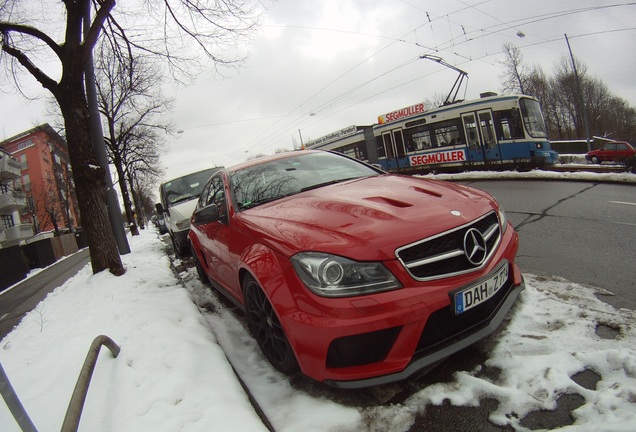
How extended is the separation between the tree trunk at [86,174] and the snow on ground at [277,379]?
328 cm

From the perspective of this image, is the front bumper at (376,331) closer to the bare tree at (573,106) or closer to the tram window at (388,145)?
the tram window at (388,145)

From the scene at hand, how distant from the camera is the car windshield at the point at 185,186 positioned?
32.0ft

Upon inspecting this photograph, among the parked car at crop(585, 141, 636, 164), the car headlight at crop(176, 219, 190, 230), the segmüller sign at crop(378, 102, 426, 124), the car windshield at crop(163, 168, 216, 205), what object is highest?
the segmüller sign at crop(378, 102, 426, 124)

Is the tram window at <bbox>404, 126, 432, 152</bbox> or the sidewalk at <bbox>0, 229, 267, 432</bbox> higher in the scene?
the tram window at <bbox>404, 126, 432, 152</bbox>

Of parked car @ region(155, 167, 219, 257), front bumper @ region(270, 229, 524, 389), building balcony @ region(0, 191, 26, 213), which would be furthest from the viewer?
building balcony @ region(0, 191, 26, 213)

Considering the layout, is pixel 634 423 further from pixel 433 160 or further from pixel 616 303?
pixel 433 160

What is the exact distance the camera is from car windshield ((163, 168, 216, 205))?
974cm

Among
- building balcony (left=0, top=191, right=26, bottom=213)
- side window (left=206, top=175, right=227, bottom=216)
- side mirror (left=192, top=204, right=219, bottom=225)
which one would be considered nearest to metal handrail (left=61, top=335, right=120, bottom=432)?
side mirror (left=192, top=204, right=219, bottom=225)

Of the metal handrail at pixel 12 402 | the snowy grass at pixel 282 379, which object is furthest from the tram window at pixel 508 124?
the metal handrail at pixel 12 402

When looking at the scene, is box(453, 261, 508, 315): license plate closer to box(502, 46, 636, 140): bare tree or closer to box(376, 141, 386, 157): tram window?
box(376, 141, 386, 157): tram window

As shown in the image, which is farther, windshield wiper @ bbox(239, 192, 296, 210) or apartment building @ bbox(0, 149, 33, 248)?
apartment building @ bbox(0, 149, 33, 248)

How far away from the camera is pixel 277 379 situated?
8.30 ft

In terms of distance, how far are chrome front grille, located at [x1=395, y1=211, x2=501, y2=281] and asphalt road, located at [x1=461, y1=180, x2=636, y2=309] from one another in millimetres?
1675

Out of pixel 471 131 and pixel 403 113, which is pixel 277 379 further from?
pixel 403 113
